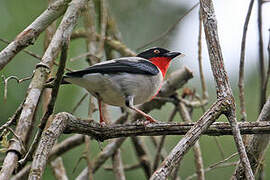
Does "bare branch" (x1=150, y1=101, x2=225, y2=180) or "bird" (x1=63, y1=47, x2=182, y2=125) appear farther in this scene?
"bird" (x1=63, y1=47, x2=182, y2=125)

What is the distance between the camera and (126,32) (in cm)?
996

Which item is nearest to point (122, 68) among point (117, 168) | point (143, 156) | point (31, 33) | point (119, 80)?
point (119, 80)

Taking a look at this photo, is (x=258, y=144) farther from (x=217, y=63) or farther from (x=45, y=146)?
(x=45, y=146)

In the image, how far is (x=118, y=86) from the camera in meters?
4.63

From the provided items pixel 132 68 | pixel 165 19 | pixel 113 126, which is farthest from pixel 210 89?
pixel 113 126

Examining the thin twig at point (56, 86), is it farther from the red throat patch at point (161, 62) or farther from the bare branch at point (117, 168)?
the red throat patch at point (161, 62)

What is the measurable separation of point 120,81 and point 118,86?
0.25 feet

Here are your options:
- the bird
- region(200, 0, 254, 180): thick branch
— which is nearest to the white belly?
the bird

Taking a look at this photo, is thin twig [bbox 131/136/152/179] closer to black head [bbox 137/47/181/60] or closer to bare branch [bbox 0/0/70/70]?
black head [bbox 137/47/181/60]

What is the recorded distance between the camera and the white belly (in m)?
4.48

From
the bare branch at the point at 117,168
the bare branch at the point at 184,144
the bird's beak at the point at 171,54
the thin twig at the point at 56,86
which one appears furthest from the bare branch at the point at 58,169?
the bare branch at the point at 184,144

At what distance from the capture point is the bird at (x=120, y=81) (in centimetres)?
442

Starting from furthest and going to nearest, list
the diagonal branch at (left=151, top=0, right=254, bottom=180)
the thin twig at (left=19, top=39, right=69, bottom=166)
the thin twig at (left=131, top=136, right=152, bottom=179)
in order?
1. the thin twig at (left=131, top=136, right=152, bottom=179)
2. the thin twig at (left=19, top=39, right=69, bottom=166)
3. the diagonal branch at (left=151, top=0, right=254, bottom=180)

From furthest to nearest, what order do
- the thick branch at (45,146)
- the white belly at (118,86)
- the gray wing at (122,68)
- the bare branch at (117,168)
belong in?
the bare branch at (117,168)
the white belly at (118,86)
the gray wing at (122,68)
the thick branch at (45,146)
